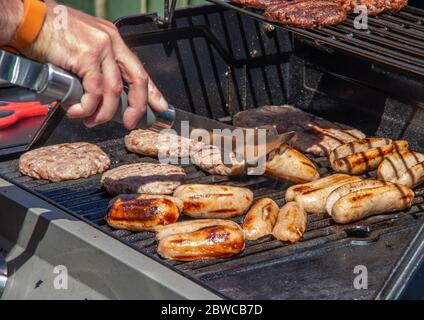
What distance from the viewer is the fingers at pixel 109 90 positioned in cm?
279

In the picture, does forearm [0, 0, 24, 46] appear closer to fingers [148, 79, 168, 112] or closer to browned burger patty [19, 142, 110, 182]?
fingers [148, 79, 168, 112]

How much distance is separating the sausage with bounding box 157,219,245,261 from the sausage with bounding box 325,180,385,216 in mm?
454

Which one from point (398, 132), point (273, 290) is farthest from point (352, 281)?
point (398, 132)

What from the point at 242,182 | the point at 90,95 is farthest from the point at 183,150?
the point at 90,95

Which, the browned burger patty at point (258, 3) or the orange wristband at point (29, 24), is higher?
the orange wristband at point (29, 24)

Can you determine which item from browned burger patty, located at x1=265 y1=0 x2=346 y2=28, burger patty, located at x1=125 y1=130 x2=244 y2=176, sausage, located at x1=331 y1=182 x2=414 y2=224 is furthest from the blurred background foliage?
sausage, located at x1=331 y1=182 x2=414 y2=224

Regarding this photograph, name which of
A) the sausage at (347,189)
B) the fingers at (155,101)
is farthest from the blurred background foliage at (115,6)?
the fingers at (155,101)

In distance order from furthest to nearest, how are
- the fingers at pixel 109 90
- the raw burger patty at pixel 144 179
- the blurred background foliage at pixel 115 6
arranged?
the blurred background foliage at pixel 115 6
the raw burger patty at pixel 144 179
the fingers at pixel 109 90

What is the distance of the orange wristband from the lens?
2.80m

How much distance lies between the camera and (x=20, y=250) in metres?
3.59

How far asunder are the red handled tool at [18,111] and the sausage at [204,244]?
5.51 ft

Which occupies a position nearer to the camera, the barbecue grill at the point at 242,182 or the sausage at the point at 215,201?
the barbecue grill at the point at 242,182

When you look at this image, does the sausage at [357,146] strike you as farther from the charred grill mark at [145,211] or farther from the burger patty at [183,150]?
the charred grill mark at [145,211]
